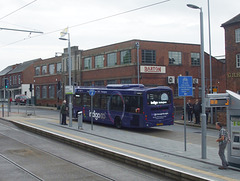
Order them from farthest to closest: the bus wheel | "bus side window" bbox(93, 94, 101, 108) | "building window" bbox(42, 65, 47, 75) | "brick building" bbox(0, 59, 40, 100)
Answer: "brick building" bbox(0, 59, 40, 100), "building window" bbox(42, 65, 47, 75), "bus side window" bbox(93, 94, 101, 108), the bus wheel

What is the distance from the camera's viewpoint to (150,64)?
38156 millimetres

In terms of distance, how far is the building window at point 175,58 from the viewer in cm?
4003

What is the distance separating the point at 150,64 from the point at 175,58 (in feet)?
14.0

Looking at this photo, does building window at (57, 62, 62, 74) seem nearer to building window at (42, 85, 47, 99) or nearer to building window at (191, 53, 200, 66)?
building window at (42, 85, 47, 99)

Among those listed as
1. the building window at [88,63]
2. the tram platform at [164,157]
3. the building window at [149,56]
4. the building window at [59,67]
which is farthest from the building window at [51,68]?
the tram platform at [164,157]

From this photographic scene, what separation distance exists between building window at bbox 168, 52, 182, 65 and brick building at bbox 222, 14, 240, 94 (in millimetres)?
10324

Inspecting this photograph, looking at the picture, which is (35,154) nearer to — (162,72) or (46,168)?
(46,168)

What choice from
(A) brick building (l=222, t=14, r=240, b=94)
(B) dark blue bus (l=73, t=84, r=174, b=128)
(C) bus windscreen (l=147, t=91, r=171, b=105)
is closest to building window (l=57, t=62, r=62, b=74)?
(A) brick building (l=222, t=14, r=240, b=94)

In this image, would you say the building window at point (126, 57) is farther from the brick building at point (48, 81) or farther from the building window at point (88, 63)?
the brick building at point (48, 81)

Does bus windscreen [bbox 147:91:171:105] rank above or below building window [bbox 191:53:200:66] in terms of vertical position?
below

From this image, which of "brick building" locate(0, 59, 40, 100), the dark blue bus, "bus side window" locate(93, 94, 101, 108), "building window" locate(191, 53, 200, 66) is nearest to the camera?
the dark blue bus

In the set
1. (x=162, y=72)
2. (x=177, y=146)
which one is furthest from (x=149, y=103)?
(x=162, y=72)

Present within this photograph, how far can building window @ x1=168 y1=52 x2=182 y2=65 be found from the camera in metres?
40.0

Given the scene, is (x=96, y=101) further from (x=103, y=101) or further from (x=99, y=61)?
(x=99, y=61)
